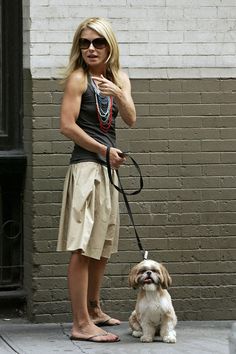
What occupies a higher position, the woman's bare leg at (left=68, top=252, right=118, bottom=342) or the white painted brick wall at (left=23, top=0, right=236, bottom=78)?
the white painted brick wall at (left=23, top=0, right=236, bottom=78)

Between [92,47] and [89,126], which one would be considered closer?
[92,47]

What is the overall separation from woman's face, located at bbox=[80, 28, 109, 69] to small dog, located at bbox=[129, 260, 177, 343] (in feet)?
5.01

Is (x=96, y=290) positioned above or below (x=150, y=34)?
below

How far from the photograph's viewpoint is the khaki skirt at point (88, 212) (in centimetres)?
855

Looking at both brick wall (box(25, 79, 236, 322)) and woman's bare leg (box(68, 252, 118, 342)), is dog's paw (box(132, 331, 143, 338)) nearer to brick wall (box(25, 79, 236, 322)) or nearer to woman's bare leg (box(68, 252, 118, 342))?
woman's bare leg (box(68, 252, 118, 342))

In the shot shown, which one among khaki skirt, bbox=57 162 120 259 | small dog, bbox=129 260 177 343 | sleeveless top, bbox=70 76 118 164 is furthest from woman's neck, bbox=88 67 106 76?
small dog, bbox=129 260 177 343

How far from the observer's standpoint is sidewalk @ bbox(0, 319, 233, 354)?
27.5 feet

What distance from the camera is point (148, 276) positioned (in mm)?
8414

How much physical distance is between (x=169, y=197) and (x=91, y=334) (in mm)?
1474

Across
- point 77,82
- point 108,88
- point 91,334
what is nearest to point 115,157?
point 108,88

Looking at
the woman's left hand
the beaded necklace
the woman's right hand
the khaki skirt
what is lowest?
the khaki skirt

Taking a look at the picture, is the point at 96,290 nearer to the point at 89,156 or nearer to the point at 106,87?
the point at 89,156

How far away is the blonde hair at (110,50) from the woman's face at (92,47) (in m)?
0.03

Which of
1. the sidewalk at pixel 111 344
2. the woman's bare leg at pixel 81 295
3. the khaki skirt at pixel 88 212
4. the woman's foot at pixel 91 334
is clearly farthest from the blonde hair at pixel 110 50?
the sidewalk at pixel 111 344
